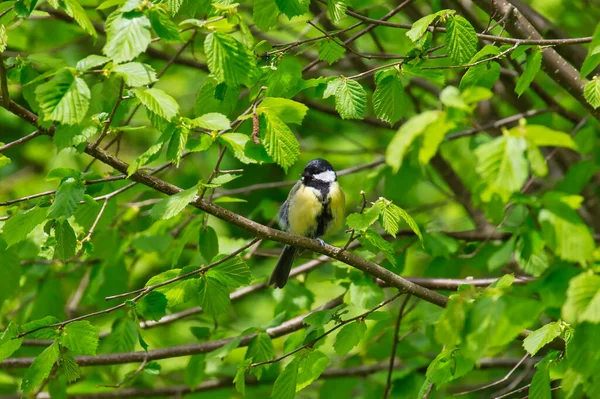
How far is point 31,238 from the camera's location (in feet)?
12.6

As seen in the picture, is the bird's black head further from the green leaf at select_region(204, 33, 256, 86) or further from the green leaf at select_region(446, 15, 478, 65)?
→ the green leaf at select_region(204, 33, 256, 86)

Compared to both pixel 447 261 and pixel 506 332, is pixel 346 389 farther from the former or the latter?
pixel 506 332

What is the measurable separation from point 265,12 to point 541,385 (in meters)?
1.65

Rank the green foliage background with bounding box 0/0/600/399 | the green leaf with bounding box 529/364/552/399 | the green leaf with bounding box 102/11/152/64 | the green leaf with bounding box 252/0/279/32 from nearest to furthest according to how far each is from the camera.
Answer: the green foliage background with bounding box 0/0/600/399, the green leaf with bounding box 102/11/152/64, the green leaf with bounding box 529/364/552/399, the green leaf with bounding box 252/0/279/32

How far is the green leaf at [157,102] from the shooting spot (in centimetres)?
231

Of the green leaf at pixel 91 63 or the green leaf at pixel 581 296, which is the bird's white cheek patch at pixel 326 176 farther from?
the green leaf at pixel 581 296

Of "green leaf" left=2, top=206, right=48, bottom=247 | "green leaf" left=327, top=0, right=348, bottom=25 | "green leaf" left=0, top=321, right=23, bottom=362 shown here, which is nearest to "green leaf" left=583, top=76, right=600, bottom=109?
"green leaf" left=327, top=0, right=348, bottom=25

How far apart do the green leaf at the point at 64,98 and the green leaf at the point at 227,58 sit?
1.37 feet

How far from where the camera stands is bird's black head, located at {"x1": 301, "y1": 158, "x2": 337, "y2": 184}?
171 inches

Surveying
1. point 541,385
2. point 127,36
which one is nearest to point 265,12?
point 127,36

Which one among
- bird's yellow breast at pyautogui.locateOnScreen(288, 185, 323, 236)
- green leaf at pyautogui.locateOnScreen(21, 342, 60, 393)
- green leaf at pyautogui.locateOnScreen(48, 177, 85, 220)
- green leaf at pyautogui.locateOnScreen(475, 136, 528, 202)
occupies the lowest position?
bird's yellow breast at pyautogui.locateOnScreen(288, 185, 323, 236)

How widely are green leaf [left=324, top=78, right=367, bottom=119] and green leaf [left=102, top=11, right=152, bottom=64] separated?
2.93 feet

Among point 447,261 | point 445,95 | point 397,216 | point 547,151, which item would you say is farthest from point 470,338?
point 547,151

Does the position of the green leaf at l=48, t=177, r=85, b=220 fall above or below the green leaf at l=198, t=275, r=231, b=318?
above
